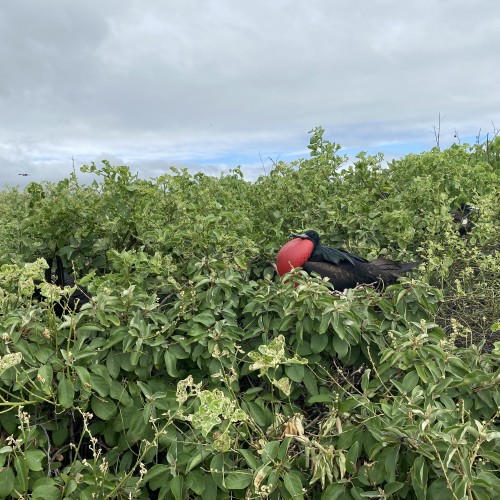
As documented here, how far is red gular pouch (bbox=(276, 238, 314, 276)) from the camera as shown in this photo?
3459mm

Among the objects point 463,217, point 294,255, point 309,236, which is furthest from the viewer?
point 463,217

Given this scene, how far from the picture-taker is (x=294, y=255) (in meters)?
3.46

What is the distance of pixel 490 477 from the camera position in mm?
1731

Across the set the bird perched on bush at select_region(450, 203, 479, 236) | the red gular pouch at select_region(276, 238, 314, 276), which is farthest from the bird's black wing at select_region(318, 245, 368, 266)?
the bird perched on bush at select_region(450, 203, 479, 236)

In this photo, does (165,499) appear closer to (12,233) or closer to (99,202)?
(99,202)

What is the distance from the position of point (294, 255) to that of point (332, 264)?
0.33m

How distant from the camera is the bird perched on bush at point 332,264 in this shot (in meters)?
3.49

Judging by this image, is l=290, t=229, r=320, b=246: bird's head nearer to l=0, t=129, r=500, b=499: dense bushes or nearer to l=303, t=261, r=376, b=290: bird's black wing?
l=303, t=261, r=376, b=290: bird's black wing

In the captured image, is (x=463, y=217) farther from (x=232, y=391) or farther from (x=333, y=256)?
(x=232, y=391)

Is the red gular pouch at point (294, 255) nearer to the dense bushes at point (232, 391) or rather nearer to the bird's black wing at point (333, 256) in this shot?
the bird's black wing at point (333, 256)

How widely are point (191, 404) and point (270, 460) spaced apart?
0.40m

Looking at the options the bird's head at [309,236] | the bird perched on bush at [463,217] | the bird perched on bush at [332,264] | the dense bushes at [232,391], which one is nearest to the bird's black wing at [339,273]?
the bird perched on bush at [332,264]

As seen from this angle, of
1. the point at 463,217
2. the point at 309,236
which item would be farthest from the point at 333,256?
the point at 463,217

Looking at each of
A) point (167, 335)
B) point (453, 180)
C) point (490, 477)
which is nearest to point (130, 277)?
point (167, 335)
